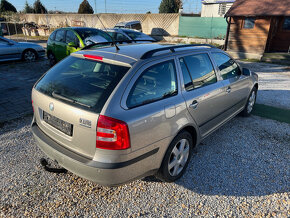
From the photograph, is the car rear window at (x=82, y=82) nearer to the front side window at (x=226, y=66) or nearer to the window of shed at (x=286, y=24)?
the front side window at (x=226, y=66)

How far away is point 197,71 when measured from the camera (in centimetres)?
324

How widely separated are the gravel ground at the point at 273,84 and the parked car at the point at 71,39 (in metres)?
5.91

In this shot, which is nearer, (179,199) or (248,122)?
(179,199)

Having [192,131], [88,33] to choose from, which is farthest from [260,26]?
[192,131]

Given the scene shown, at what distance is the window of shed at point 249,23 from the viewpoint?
13.6 metres

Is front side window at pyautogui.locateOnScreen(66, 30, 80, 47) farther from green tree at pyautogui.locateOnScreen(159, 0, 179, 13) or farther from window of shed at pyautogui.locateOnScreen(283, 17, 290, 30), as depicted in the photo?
green tree at pyautogui.locateOnScreen(159, 0, 179, 13)

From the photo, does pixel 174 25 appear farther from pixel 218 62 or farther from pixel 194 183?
pixel 194 183

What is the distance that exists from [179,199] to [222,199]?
525mm

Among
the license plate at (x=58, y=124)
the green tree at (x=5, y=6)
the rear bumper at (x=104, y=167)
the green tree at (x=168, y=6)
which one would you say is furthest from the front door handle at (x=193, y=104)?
the green tree at (x=5, y=6)

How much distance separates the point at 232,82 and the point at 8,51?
31.8 feet

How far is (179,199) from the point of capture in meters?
2.73

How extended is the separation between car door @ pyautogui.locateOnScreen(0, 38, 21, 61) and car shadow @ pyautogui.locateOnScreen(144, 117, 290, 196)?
958cm

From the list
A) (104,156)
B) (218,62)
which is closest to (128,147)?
(104,156)

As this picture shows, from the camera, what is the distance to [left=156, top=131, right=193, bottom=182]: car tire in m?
2.73
